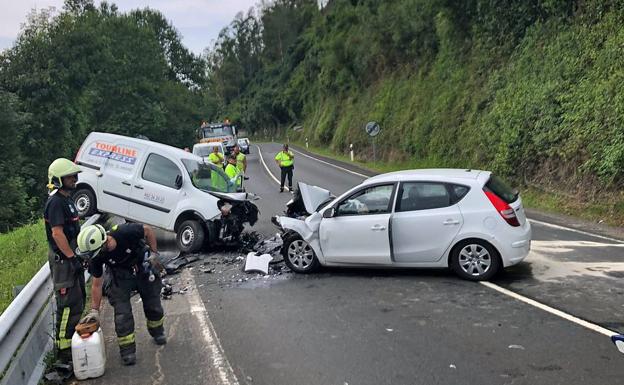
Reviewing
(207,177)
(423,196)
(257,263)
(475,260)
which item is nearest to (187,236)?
(207,177)

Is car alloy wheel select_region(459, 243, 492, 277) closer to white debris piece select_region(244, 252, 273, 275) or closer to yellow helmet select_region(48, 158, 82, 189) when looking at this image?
white debris piece select_region(244, 252, 273, 275)

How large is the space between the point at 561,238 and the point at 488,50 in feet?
48.8

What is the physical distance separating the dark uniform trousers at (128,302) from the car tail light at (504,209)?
14.9 ft

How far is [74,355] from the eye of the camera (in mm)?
5176

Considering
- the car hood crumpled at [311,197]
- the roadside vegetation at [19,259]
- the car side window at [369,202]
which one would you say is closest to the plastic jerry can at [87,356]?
the roadside vegetation at [19,259]

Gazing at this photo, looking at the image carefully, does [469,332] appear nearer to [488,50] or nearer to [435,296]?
[435,296]

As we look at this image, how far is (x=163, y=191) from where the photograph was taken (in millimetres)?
11031

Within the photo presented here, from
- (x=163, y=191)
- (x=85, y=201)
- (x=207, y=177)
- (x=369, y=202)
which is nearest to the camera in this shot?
(x=369, y=202)

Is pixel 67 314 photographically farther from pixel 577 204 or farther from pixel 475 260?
pixel 577 204

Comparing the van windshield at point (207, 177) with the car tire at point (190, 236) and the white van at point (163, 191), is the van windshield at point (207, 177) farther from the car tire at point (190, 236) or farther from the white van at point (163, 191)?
the car tire at point (190, 236)

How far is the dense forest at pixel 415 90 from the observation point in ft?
49.9

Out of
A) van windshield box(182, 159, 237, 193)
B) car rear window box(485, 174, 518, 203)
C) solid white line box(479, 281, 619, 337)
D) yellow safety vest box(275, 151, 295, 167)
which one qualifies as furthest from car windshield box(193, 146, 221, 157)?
solid white line box(479, 281, 619, 337)

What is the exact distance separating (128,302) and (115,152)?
6814mm

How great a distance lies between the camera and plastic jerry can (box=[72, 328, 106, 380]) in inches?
203
